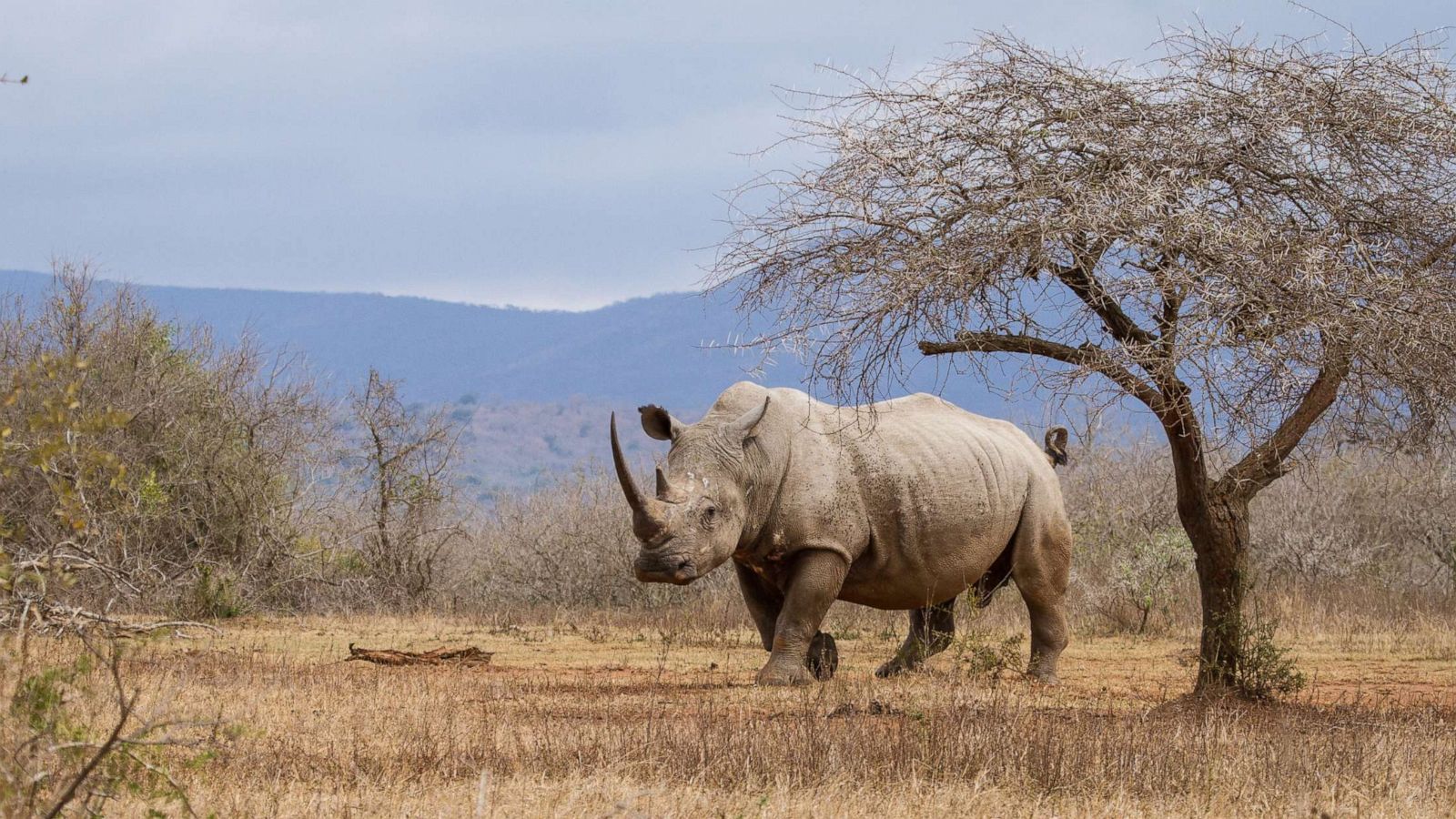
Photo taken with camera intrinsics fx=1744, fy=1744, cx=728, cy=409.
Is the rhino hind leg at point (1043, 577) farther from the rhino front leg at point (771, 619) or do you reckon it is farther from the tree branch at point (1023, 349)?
the tree branch at point (1023, 349)

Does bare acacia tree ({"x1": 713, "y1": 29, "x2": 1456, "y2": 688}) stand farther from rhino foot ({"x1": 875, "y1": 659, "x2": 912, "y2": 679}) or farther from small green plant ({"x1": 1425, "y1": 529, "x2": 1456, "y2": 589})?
small green plant ({"x1": 1425, "y1": 529, "x2": 1456, "y2": 589})

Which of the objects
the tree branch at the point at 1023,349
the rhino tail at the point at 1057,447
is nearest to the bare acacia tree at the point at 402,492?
the rhino tail at the point at 1057,447

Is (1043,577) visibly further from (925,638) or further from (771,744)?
(771,744)

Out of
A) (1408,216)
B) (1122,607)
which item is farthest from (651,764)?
(1122,607)

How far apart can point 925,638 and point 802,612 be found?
7.32ft

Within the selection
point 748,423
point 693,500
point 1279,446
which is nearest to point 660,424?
point 748,423

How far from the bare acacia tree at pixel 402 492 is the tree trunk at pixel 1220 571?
1296 centimetres

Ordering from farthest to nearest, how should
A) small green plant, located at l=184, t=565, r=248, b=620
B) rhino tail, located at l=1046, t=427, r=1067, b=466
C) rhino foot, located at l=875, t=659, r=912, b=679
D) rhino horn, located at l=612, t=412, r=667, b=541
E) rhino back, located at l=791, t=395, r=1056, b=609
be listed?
1. small green plant, located at l=184, t=565, r=248, b=620
2. rhino tail, located at l=1046, t=427, r=1067, b=466
3. rhino foot, located at l=875, t=659, r=912, b=679
4. rhino back, located at l=791, t=395, r=1056, b=609
5. rhino horn, located at l=612, t=412, r=667, b=541

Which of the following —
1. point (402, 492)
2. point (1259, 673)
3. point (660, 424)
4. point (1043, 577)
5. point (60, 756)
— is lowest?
point (60, 756)

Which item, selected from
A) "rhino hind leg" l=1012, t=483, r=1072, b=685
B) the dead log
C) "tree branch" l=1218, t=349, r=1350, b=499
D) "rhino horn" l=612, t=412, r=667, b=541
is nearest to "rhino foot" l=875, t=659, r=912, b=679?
"rhino hind leg" l=1012, t=483, r=1072, b=685

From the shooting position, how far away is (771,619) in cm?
1250

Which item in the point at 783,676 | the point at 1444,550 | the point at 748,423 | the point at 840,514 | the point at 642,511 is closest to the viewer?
the point at 642,511

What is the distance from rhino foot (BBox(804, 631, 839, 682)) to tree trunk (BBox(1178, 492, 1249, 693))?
2532 millimetres

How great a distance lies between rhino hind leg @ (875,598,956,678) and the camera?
13.0 metres
